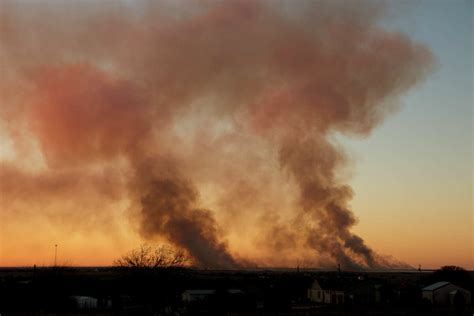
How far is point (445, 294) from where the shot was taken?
7194 cm

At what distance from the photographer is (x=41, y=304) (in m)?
60.5

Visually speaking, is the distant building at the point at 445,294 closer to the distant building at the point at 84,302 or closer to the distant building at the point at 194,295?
the distant building at the point at 194,295

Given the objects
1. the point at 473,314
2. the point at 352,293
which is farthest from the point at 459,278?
the point at 473,314

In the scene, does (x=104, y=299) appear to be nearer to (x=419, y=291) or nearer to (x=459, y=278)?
(x=419, y=291)

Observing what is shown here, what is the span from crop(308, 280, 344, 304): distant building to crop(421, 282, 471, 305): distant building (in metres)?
11.9

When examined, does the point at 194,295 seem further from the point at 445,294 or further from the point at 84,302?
the point at 445,294

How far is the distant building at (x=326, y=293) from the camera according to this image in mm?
75375

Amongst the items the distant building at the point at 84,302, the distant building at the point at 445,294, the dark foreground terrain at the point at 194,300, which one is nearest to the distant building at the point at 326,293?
the dark foreground terrain at the point at 194,300

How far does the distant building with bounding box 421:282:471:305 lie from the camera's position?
232 feet

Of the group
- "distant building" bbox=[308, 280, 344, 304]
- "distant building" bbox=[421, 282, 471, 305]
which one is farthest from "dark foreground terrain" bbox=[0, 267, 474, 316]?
"distant building" bbox=[421, 282, 471, 305]

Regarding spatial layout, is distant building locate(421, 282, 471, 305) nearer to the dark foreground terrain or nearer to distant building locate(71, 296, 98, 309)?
the dark foreground terrain

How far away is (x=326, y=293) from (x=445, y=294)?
55.6ft

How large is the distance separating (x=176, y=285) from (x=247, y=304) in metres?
17.9

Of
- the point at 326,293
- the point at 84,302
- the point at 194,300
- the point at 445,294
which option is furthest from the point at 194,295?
the point at 445,294
